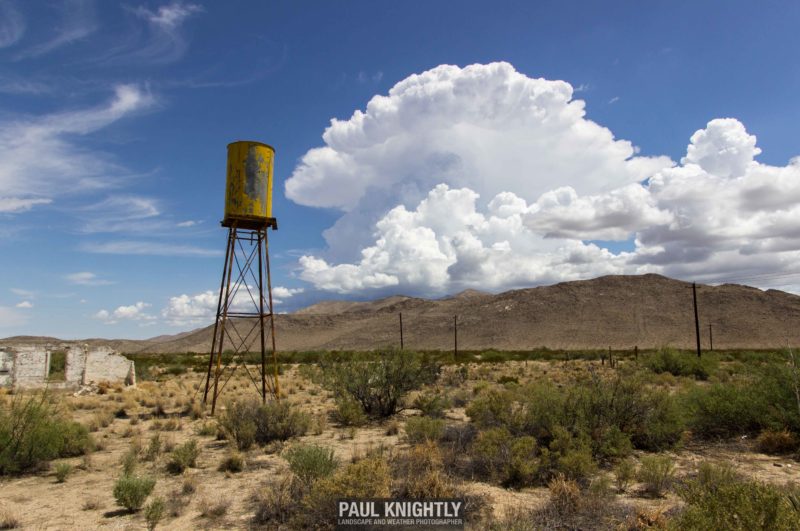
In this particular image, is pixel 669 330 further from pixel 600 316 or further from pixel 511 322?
pixel 511 322

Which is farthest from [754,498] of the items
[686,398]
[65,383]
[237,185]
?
[65,383]

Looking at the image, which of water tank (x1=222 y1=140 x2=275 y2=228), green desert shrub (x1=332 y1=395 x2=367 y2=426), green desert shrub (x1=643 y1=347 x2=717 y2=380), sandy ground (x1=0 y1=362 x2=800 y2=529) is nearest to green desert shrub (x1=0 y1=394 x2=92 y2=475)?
sandy ground (x1=0 y1=362 x2=800 y2=529)

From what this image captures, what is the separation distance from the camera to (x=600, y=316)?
8206 centimetres

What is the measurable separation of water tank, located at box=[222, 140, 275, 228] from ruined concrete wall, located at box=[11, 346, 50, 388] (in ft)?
48.5

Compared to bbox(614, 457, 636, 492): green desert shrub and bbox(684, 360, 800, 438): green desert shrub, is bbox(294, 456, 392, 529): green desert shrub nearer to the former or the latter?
bbox(614, 457, 636, 492): green desert shrub

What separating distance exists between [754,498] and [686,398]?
315 inches

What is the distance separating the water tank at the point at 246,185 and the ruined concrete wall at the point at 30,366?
14.8 metres

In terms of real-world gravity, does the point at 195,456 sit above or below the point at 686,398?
below

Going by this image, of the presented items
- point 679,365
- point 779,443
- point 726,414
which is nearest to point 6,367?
point 726,414

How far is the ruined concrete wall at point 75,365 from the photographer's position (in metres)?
22.8

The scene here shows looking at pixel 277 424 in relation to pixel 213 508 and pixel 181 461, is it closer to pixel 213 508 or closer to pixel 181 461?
pixel 181 461

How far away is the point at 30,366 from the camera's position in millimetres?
22609

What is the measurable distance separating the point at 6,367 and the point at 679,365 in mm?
32589

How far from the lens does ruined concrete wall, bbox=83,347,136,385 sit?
23.3 meters
